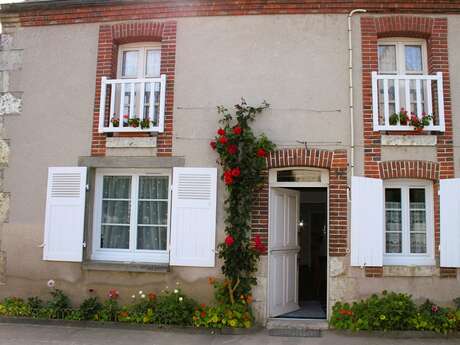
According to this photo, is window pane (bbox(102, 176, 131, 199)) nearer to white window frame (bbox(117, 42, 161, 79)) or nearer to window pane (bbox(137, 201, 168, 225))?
window pane (bbox(137, 201, 168, 225))

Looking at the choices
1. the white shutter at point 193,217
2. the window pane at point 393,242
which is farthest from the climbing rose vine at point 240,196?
the window pane at point 393,242

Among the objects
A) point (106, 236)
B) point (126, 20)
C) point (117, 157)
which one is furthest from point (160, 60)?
point (106, 236)

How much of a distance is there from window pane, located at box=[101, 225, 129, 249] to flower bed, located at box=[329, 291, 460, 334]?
12.1ft

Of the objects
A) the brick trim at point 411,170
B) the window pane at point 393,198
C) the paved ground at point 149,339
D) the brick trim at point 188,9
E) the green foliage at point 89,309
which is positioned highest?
the brick trim at point 188,9

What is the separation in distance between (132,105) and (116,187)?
1.46 m

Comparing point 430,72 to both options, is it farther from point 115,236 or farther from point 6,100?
point 6,100

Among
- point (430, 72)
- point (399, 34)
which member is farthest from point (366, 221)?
point (399, 34)

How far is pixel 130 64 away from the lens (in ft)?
26.8

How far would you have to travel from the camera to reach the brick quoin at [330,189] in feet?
23.3

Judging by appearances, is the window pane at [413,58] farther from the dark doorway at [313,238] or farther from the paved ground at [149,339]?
the paved ground at [149,339]

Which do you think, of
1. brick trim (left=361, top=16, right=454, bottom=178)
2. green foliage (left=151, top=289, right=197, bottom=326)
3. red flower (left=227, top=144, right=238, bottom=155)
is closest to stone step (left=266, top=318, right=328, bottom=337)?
green foliage (left=151, top=289, right=197, bottom=326)

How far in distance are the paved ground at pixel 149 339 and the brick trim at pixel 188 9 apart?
5150 mm

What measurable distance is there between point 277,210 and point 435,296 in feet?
8.98

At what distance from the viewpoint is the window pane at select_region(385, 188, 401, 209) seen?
288 inches
